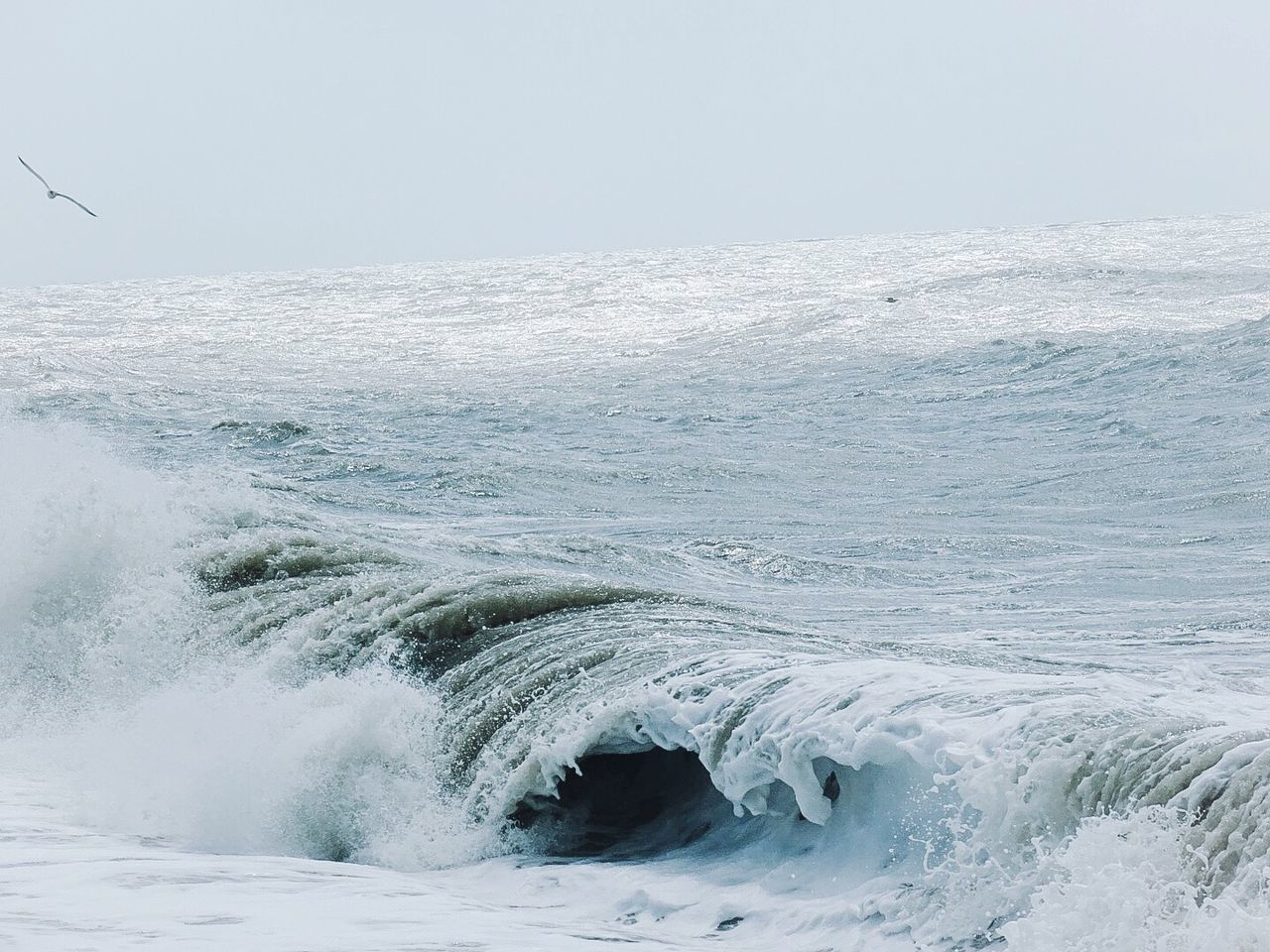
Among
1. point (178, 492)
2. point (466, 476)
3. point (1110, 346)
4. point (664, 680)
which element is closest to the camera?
point (664, 680)

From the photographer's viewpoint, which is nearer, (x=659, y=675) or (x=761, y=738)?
(x=761, y=738)

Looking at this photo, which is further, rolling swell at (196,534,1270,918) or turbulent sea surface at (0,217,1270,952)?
turbulent sea surface at (0,217,1270,952)

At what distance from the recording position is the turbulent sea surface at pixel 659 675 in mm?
4285

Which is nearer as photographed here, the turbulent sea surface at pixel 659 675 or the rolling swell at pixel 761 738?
the rolling swell at pixel 761 738

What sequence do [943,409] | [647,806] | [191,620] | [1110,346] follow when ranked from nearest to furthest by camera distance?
1. [647,806]
2. [191,620]
3. [943,409]
4. [1110,346]

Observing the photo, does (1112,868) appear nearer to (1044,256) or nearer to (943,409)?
(943,409)

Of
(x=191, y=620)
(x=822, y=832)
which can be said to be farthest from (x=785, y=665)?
(x=191, y=620)

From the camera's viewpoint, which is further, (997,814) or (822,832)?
(822,832)

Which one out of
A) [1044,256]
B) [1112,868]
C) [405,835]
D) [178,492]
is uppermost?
[1044,256]

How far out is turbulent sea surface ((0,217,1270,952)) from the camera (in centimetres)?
429

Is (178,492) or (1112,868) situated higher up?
(178,492)

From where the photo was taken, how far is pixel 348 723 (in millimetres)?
6316

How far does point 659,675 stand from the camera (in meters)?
6.11

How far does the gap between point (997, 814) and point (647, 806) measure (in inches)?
67.3
